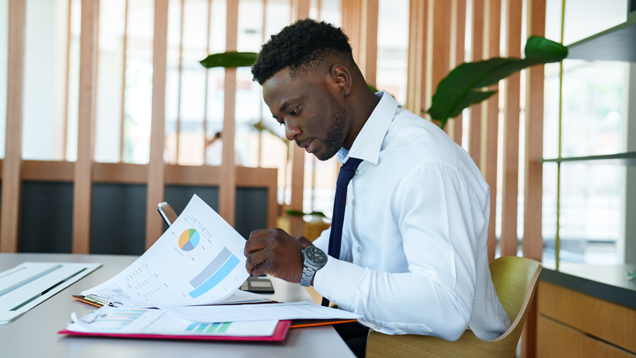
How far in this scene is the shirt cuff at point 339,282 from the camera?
0.71 metres

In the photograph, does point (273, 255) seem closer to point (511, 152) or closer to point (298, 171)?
point (298, 171)

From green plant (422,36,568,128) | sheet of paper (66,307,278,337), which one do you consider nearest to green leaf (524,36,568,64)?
green plant (422,36,568,128)

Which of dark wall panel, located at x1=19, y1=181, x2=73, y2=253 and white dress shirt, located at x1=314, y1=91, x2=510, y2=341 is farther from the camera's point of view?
dark wall panel, located at x1=19, y1=181, x2=73, y2=253

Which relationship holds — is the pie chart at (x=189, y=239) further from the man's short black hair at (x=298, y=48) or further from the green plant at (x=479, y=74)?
the green plant at (x=479, y=74)

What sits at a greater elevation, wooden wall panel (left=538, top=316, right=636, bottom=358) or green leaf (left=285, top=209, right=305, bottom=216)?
green leaf (left=285, top=209, right=305, bottom=216)

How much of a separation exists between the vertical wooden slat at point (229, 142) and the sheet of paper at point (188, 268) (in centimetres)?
97

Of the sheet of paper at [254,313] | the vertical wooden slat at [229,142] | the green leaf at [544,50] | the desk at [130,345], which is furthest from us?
the vertical wooden slat at [229,142]

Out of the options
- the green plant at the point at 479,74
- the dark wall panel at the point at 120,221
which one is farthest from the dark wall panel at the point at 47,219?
the green plant at the point at 479,74

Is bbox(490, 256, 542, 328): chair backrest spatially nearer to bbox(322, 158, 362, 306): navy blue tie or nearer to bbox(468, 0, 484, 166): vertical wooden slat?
bbox(322, 158, 362, 306): navy blue tie

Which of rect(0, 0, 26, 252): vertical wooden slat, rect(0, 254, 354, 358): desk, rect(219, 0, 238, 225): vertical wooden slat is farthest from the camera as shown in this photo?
rect(219, 0, 238, 225): vertical wooden slat

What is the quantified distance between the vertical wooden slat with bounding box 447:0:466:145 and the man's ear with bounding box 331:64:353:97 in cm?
125

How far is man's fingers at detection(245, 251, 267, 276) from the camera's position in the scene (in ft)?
2.29

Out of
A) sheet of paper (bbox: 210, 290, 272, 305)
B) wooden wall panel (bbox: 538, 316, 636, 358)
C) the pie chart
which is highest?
the pie chart

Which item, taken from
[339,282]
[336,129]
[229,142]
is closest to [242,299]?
[339,282]
